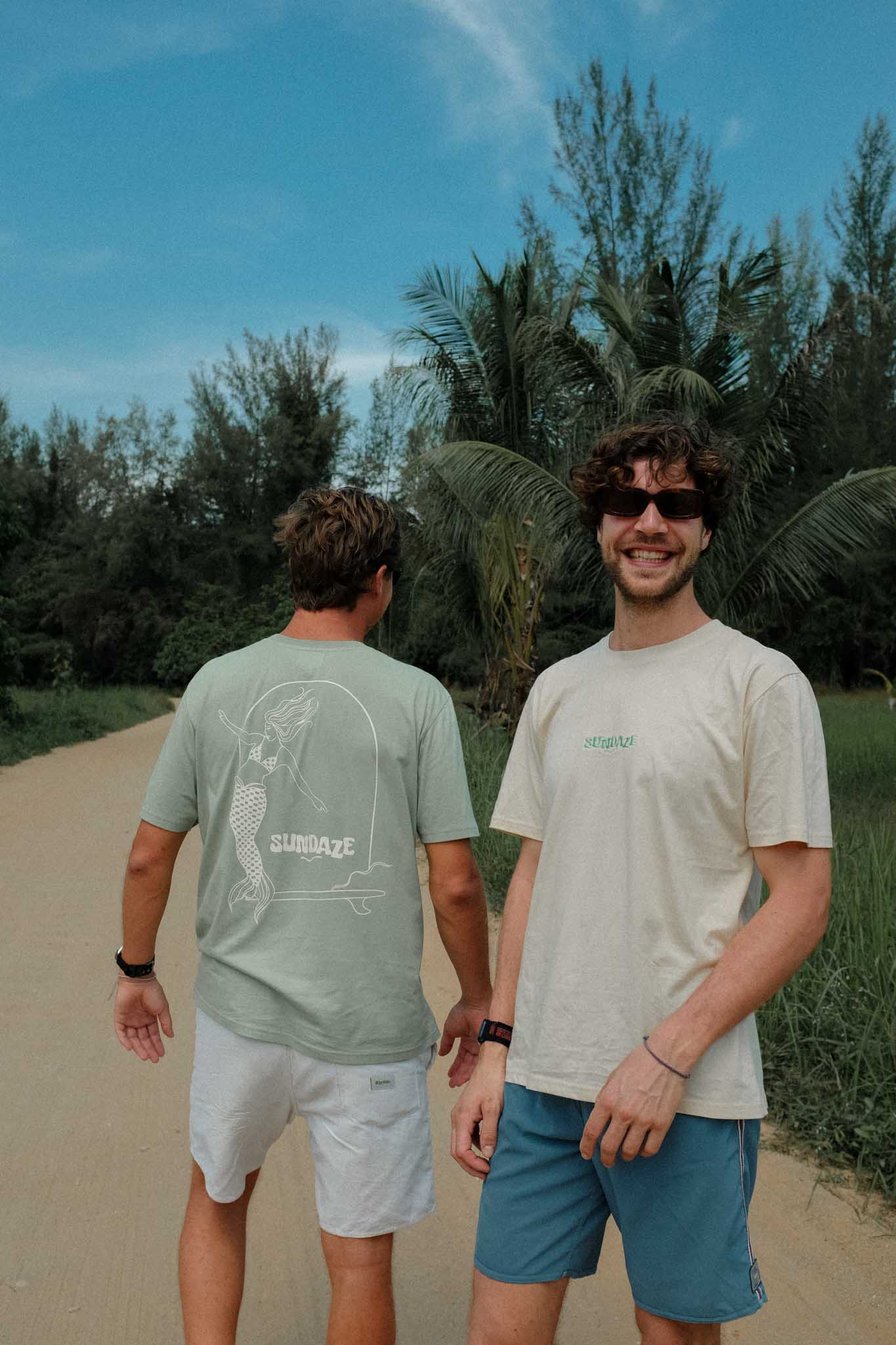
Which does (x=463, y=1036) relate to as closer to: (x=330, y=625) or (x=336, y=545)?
(x=330, y=625)

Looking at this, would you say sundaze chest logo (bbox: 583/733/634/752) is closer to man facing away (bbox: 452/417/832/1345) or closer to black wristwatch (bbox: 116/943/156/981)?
man facing away (bbox: 452/417/832/1345)

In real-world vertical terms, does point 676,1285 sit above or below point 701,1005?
below

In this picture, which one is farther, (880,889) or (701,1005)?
(880,889)

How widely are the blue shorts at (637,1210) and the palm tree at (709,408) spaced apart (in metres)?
11.4

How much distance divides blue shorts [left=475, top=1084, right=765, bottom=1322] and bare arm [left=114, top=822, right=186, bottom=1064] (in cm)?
88

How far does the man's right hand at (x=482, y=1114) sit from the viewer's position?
2031 millimetres

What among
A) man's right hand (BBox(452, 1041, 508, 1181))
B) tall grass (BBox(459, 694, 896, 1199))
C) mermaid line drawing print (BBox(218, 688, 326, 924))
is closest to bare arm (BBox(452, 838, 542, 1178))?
man's right hand (BBox(452, 1041, 508, 1181))

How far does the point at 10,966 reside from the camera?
6.16 meters

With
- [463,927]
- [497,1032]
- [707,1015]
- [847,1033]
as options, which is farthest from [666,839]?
[847,1033]

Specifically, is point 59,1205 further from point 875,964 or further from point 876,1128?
point 875,964

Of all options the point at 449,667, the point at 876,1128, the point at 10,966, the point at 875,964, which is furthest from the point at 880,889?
the point at 449,667

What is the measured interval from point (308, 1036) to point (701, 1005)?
79cm

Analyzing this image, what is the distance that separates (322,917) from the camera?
7.11ft

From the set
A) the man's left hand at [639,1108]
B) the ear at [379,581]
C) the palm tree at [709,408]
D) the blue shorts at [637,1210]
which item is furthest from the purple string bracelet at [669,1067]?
the palm tree at [709,408]
